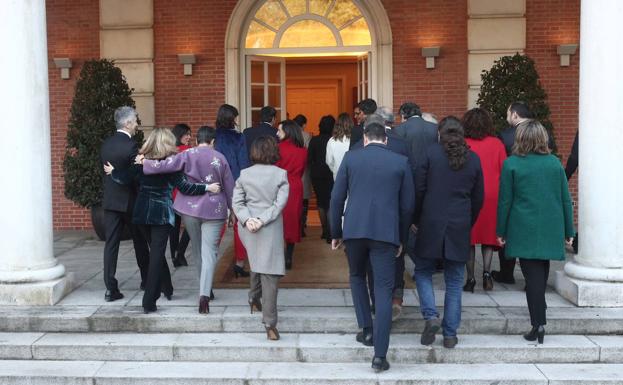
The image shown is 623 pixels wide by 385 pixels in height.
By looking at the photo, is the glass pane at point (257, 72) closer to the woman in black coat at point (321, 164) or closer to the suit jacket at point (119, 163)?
the woman in black coat at point (321, 164)

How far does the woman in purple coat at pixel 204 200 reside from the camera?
629 cm

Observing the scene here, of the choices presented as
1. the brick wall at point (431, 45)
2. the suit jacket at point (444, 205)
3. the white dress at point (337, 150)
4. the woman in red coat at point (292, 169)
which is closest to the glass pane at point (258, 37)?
the brick wall at point (431, 45)

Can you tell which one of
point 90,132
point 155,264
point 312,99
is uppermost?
point 312,99

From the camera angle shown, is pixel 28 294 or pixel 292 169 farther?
pixel 292 169

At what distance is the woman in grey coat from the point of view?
19.0ft

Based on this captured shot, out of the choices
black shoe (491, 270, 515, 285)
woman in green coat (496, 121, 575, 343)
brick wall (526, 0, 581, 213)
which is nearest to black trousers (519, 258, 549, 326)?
woman in green coat (496, 121, 575, 343)

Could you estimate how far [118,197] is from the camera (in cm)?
657

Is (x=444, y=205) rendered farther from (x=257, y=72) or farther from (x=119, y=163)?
(x=257, y=72)

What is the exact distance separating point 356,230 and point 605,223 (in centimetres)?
238

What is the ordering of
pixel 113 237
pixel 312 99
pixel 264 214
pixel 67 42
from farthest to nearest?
pixel 312 99 < pixel 67 42 < pixel 113 237 < pixel 264 214

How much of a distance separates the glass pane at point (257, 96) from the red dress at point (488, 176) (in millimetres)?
5275

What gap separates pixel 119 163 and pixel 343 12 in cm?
592

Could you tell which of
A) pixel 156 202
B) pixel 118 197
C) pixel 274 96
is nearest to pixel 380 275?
pixel 156 202

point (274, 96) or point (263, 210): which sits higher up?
point (274, 96)
